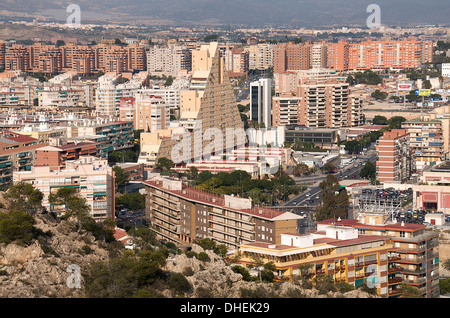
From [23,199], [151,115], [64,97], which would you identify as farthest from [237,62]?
[23,199]

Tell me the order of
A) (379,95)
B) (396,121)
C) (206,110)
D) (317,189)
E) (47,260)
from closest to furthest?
(47,260) < (317,189) < (206,110) < (396,121) < (379,95)

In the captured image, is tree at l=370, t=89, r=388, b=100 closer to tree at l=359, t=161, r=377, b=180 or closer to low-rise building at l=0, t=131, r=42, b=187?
tree at l=359, t=161, r=377, b=180

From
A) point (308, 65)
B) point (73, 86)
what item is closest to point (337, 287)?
point (73, 86)

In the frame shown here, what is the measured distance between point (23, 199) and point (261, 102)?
22.6 m

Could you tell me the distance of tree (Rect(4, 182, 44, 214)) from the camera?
12039mm

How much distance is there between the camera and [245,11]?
456ft

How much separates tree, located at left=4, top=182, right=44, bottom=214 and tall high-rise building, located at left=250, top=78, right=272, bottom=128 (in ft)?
71.5

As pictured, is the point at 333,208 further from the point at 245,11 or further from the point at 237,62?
the point at 245,11

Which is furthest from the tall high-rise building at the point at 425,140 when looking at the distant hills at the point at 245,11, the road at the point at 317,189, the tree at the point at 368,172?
the distant hills at the point at 245,11

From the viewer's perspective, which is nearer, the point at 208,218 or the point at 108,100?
the point at 208,218

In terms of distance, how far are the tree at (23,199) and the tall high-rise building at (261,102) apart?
21800mm

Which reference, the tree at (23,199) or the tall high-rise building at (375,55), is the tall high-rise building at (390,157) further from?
the tall high-rise building at (375,55)

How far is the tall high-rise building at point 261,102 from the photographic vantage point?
34438 millimetres
